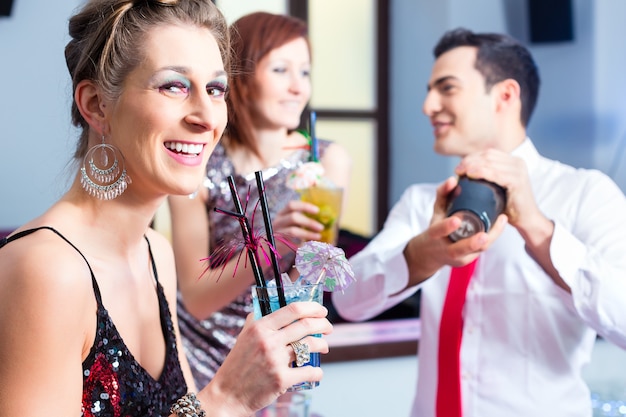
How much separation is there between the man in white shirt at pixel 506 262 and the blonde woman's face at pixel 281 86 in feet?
1.28

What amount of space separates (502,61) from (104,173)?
4.89 feet

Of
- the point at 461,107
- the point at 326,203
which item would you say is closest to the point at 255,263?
the point at 326,203

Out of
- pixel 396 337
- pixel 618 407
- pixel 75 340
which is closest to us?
pixel 75 340

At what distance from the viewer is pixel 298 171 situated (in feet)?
6.49

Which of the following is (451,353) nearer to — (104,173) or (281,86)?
(281,86)

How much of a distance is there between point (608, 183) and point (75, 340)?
149 centimetres

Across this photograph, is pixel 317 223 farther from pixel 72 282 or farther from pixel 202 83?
pixel 72 282

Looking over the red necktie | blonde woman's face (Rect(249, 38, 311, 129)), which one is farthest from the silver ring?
blonde woman's face (Rect(249, 38, 311, 129))

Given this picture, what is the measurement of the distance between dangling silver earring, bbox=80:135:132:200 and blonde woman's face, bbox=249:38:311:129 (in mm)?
1000

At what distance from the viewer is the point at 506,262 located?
219 cm

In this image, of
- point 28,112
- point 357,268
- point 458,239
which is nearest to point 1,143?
point 28,112

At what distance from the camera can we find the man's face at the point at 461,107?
2.39 metres

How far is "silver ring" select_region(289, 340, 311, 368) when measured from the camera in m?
1.19

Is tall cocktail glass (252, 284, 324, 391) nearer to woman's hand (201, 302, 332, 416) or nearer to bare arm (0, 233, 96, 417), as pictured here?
woman's hand (201, 302, 332, 416)
